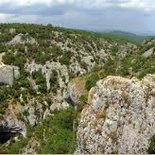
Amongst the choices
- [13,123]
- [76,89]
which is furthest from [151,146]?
[13,123]

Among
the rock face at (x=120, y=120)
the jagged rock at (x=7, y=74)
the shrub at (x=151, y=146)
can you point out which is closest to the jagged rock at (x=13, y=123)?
the jagged rock at (x=7, y=74)

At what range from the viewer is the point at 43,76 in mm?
125000

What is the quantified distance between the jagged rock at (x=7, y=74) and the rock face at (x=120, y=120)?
82243 millimetres

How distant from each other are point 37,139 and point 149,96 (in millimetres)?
27275

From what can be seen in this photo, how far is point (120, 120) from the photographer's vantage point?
37.5 m

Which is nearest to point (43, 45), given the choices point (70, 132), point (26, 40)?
point (26, 40)

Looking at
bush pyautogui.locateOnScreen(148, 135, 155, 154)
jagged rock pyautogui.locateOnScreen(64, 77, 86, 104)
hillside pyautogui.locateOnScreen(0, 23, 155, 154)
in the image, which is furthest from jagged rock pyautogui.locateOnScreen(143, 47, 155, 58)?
bush pyautogui.locateOnScreen(148, 135, 155, 154)

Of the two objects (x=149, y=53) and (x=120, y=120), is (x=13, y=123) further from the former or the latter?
(x=120, y=120)

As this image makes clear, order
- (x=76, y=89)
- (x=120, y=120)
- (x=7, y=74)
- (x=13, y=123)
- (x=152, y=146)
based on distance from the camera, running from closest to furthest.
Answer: (x=152, y=146)
(x=120, y=120)
(x=76, y=89)
(x=13, y=123)
(x=7, y=74)

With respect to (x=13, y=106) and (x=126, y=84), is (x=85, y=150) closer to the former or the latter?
(x=126, y=84)

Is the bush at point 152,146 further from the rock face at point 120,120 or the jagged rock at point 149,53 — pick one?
the jagged rock at point 149,53

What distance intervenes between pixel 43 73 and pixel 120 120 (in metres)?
90.3

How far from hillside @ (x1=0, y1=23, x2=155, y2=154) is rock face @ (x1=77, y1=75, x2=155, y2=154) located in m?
19.7

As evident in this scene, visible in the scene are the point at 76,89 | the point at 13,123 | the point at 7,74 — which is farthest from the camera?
the point at 7,74
